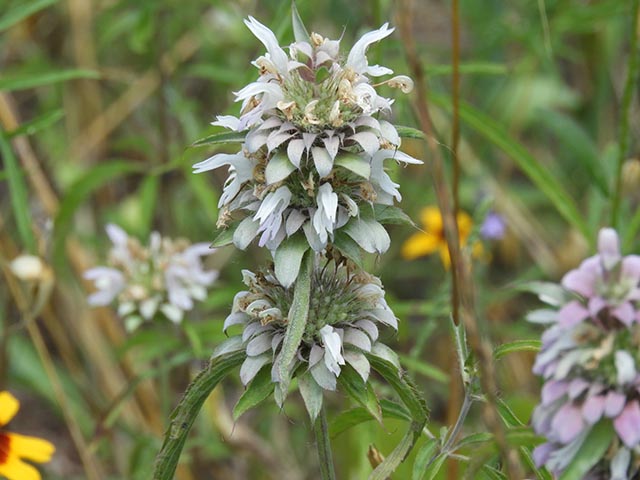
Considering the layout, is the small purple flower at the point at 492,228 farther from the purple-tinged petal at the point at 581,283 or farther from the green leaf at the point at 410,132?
the purple-tinged petal at the point at 581,283

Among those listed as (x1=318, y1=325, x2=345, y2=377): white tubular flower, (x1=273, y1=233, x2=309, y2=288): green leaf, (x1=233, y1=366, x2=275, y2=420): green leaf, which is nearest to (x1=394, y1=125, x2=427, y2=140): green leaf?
(x1=273, y1=233, x2=309, y2=288): green leaf

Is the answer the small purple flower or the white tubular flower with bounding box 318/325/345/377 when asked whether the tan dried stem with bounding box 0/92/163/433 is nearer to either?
the small purple flower

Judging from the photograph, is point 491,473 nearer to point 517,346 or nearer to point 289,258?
point 517,346

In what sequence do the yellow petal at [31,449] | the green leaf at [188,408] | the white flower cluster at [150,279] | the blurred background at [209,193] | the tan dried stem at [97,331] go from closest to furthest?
the green leaf at [188,408], the yellow petal at [31,449], the white flower cluster at [150,279], the blurred background at [209,193], the tan dried stem at [97,331]

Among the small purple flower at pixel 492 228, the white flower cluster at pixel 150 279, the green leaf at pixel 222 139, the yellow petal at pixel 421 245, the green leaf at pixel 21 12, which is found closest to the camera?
the green leaf at pixel 222 139

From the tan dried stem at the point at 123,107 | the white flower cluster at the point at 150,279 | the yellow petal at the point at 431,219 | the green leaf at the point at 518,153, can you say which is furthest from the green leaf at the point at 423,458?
the tan dried stem at the point at 123,107

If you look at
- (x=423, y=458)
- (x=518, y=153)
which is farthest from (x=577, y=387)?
(x=518, y=153)

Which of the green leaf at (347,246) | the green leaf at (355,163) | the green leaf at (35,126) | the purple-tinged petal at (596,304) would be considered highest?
the green leaf at (35,126)
